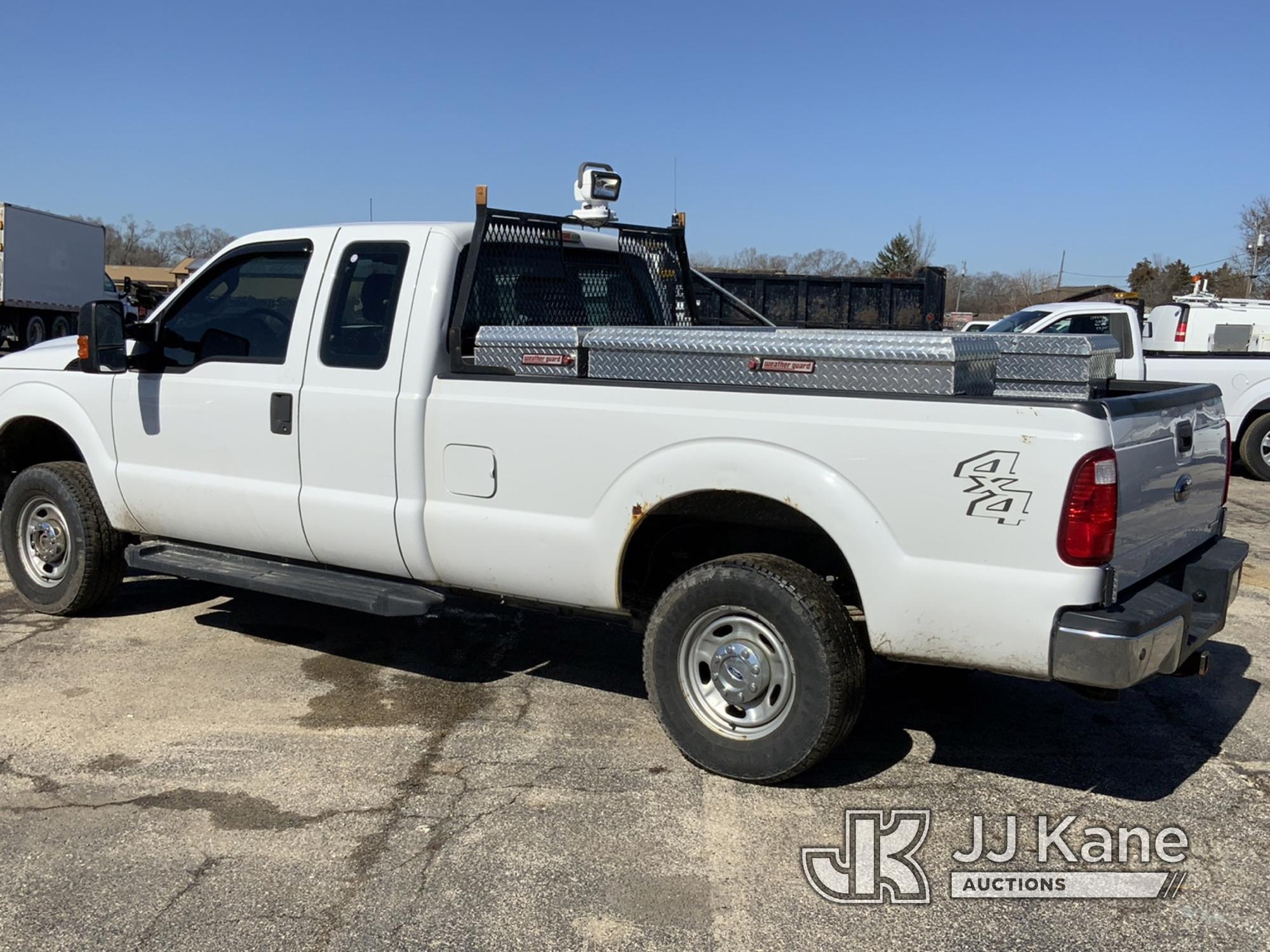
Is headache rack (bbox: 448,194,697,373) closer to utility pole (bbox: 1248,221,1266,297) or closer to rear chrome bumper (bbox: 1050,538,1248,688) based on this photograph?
rear chrome bumper (bbox: 1050,538,1248,688)

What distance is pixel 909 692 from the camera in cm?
545

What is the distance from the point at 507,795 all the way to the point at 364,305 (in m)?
2.28

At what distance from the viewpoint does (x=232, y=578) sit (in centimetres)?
546

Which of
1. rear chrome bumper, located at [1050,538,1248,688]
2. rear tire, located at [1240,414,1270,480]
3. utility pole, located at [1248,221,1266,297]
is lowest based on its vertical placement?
rear tire, located at [1240,414,1270,480]

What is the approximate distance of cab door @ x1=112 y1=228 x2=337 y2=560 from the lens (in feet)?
17.6

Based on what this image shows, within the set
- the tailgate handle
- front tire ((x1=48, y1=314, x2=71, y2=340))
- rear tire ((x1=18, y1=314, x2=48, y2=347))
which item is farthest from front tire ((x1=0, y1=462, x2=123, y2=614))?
front tire ((x1=48, y1=314, x2=71, y2=340))

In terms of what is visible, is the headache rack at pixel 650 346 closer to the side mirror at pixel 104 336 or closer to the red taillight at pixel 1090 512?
the red taillight at pixel 1090 512

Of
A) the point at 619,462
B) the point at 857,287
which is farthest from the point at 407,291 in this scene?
the point at 857,287

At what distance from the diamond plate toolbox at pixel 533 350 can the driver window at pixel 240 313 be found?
114 centimetres

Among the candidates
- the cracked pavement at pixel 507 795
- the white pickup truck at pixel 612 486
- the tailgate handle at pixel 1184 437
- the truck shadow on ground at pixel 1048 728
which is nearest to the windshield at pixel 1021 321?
the cracked pavement at pixel 507 795

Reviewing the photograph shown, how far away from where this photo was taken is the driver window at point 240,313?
5484 millimetres

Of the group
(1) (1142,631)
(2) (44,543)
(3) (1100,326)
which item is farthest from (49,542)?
(3) (1100,326)

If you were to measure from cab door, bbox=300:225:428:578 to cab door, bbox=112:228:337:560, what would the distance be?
0.09 m

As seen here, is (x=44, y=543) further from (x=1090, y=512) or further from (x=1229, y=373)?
(x=1229, y=373)
